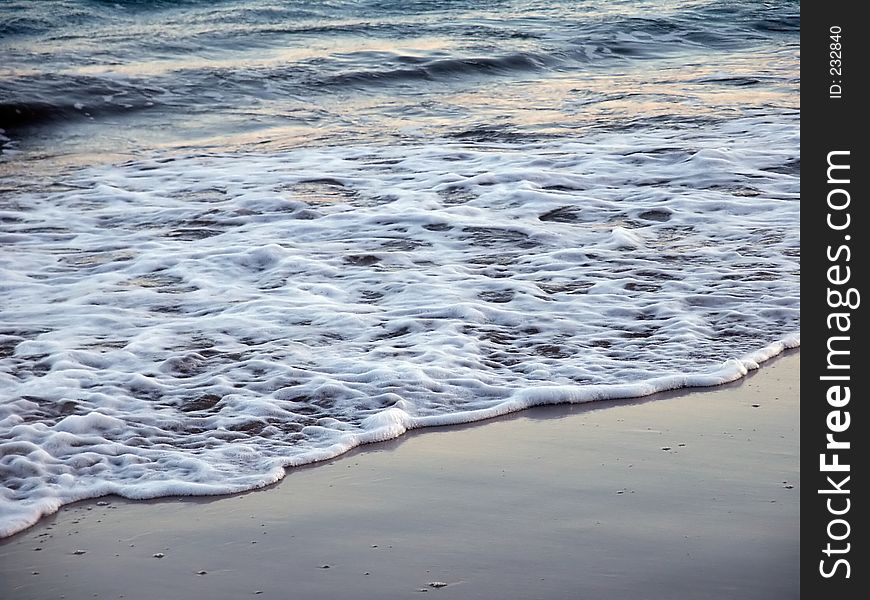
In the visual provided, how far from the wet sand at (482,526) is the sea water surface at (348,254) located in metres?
0.19

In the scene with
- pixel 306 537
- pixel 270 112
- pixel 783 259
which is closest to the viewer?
pixel 306 537

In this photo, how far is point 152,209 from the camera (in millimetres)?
7223

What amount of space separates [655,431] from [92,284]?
3131 mm

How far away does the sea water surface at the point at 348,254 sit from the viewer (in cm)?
383

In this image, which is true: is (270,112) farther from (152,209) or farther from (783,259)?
(783,259)

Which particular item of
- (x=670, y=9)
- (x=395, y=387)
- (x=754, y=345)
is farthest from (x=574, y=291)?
(x=670, y=9)

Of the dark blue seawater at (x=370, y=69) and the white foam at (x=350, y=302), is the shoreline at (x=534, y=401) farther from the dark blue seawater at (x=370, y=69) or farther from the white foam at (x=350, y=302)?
the dark blue seawater at (x=370, y=69)

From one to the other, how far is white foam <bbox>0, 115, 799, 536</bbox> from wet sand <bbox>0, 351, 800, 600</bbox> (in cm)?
18
